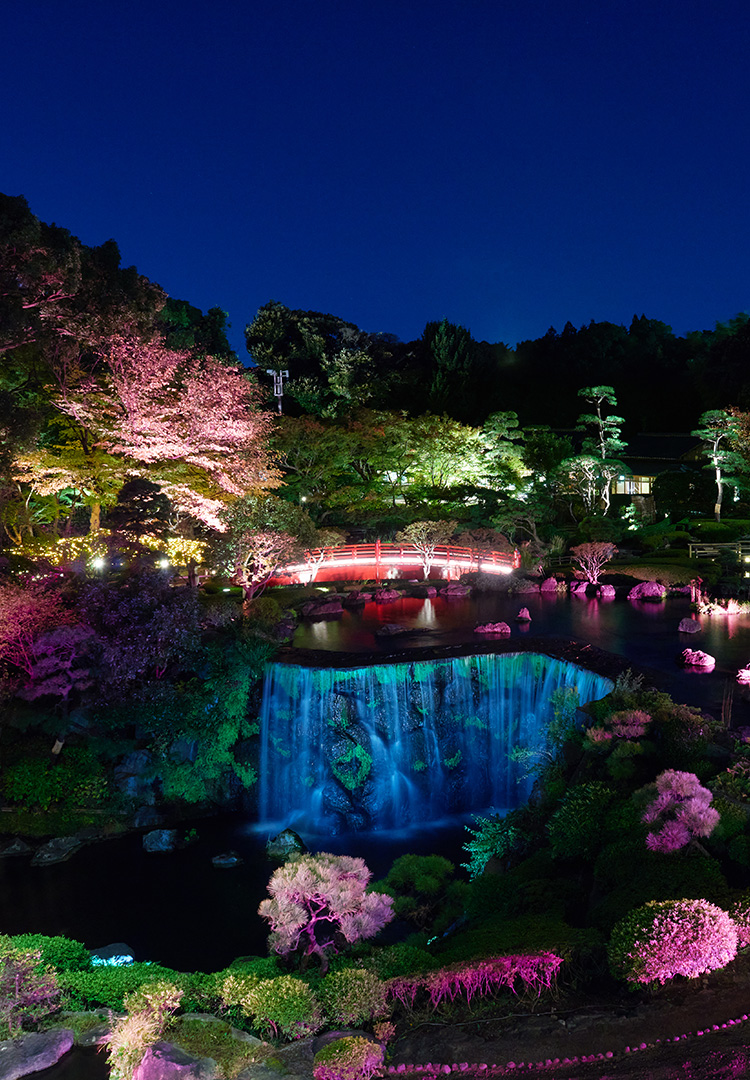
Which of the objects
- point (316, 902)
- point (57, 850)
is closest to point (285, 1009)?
point (316, 902)

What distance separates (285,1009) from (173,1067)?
0.99m

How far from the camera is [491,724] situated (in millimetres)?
15125

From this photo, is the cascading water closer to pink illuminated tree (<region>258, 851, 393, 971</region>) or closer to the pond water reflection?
the pond water reflection

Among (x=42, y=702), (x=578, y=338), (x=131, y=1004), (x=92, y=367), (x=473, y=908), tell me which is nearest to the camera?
(x=131, y=1004)

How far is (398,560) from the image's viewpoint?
27.7m

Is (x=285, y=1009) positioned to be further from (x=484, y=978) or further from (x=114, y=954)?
(x=114, y=954)

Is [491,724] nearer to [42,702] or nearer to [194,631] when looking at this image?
[194,631]

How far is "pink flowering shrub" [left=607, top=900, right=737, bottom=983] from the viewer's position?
5957 millimetres

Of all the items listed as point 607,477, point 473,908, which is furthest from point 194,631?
point 607,477

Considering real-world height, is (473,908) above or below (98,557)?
below

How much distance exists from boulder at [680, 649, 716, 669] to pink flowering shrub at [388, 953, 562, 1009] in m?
10.1

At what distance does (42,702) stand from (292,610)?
711cm

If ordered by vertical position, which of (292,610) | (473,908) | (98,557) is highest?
(98,557)

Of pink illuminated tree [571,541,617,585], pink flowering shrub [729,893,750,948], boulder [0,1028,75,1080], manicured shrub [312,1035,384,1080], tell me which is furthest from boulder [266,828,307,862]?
pink illuminated tree [571,541,617,585]
